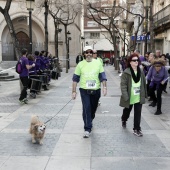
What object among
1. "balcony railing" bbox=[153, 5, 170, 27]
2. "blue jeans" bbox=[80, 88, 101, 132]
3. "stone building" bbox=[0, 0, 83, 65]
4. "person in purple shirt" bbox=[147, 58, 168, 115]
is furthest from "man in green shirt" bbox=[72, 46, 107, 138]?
"stone building" bbox=[0, 0, 83, 65]

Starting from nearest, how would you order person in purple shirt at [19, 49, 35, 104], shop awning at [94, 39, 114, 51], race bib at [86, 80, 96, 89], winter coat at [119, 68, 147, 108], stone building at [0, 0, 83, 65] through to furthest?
race bib at [86, 80, 96, 89] < winter coat at [119, 68, 147, 108] < person in purple shirt at [19, 49, 35, 104] < stone building at [0, 0, 83, 65] < shop awning at [94, 39, 114, 51]

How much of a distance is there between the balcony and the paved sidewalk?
17605 millimetres

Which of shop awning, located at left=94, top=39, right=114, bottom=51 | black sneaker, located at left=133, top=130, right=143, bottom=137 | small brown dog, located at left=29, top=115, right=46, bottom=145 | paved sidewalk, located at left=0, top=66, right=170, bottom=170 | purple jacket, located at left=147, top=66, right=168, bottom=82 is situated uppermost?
shop awning, located at left=94, top=39, right=114, bottom=51

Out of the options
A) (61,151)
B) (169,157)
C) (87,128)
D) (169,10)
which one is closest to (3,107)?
(87,128)

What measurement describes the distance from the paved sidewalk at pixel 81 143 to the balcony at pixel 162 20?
17.6 meters

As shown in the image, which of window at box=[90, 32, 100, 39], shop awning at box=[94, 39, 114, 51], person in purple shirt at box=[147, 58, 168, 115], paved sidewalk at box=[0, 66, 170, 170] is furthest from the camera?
window at box=[90, 32, 100, 39]

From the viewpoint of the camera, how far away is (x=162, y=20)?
1111 inches

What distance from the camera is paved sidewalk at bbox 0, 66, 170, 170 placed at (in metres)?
5.34

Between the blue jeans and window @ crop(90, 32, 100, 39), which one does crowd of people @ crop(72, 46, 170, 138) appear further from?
window @ crop(90, 32, 100, 39)

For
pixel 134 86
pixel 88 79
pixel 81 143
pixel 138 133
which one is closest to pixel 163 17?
pixel 134 86

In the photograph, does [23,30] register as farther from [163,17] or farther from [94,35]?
[94,35]

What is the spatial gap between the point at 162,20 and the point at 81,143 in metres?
23.5

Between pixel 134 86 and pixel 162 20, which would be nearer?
pixel 134 86

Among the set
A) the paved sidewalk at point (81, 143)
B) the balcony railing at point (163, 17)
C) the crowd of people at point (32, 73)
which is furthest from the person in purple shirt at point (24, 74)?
the balcony railing at point (163, 17)
